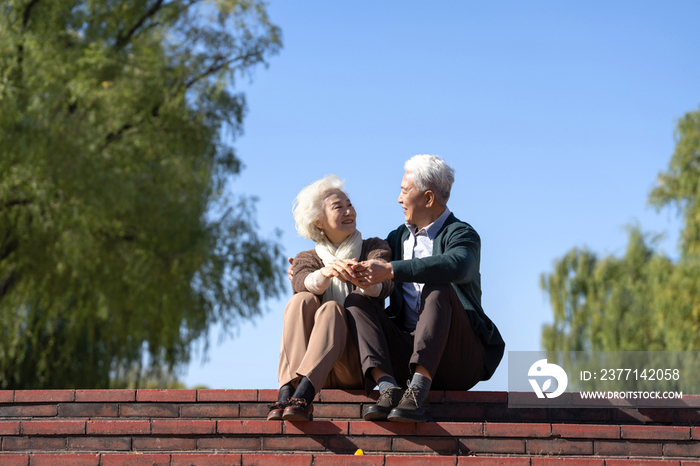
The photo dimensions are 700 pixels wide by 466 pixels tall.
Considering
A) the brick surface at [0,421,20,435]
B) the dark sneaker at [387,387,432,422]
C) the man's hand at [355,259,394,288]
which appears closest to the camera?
the dark sneaker at [387,387,432,422]

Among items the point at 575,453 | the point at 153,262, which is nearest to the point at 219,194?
the point at 153,262

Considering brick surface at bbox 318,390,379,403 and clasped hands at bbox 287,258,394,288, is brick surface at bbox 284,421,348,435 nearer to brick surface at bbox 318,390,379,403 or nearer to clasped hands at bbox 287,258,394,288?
brick surface at bbox 318,390,379,403

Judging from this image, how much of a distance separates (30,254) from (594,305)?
409 inches

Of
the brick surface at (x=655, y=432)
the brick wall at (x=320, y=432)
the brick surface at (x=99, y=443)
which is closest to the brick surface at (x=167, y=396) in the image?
the brick wall at (x=320, y=432)

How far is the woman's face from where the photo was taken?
348cm

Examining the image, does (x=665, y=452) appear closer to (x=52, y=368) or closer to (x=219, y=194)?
(x=219, y=194)

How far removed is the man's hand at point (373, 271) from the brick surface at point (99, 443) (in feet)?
4.26

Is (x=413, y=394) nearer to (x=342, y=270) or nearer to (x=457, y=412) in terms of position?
(x=457, y=412)

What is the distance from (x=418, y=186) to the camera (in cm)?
354

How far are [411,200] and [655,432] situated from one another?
1.49m

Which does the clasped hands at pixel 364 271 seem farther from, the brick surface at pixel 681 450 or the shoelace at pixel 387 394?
the brick surface at pixel 681 450

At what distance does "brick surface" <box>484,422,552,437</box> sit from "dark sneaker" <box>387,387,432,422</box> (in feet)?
0.88

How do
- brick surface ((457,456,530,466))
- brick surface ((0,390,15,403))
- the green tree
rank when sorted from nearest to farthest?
brick surface ((457,456,530,466))
brick surface ((0,390,15,403))
the green tree

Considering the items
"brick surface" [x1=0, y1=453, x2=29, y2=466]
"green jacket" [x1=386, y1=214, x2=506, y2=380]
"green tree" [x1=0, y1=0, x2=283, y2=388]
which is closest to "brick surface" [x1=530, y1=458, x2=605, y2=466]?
"green jacket" [x1=386, y1=214, x2=506, y2=380]
